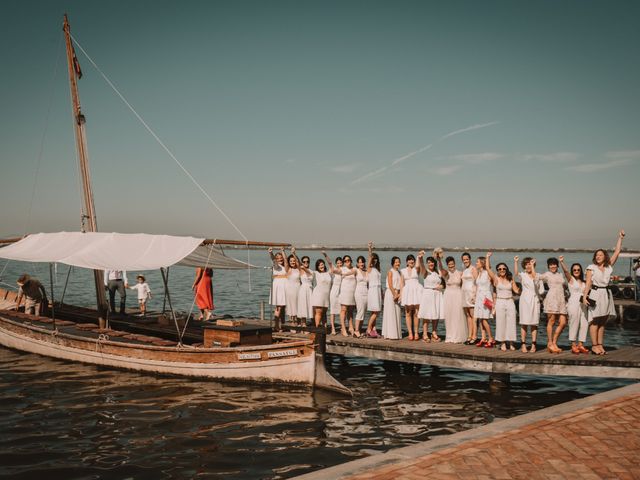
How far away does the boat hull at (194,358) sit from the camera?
45.8 ft

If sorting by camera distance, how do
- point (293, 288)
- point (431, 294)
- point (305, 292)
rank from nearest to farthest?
point (431, 294)
point (305, 292)
point (293, 288)

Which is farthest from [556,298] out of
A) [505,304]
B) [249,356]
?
[249,356]

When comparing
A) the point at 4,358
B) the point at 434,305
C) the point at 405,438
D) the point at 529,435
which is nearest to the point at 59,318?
the point at 4,358

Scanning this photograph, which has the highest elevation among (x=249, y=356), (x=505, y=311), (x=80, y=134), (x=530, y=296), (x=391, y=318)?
(x=80, y=134)

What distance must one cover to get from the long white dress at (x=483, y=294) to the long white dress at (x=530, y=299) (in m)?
0.97

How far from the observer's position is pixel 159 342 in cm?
1595

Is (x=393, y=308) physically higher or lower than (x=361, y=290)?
lower

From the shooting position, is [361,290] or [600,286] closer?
[600,286]

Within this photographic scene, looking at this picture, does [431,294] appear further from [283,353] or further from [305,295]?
[283,353]

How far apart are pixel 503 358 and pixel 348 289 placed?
5.07 meters

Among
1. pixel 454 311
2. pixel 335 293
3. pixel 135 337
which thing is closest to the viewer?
pixel 454 311

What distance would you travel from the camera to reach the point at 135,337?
54.3 ft

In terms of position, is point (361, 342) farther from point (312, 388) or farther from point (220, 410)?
point (220, 410)

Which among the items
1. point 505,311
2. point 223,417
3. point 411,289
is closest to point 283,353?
point 223,417
